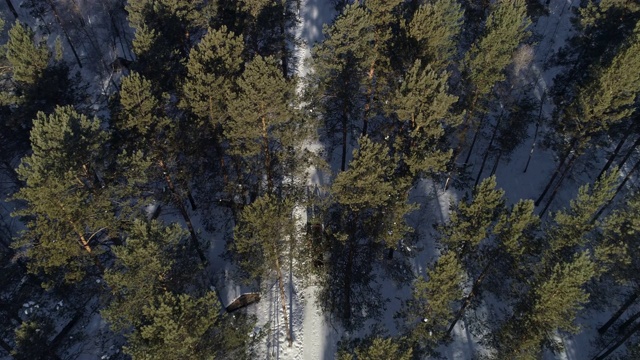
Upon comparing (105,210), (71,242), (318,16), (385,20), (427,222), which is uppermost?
(318,16)

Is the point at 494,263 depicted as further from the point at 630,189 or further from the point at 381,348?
the point at 630,189

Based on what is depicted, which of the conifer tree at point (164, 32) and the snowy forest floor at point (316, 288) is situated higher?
the conifer tree at point (164, 32)

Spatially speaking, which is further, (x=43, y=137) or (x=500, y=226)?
(x=500, y=226)

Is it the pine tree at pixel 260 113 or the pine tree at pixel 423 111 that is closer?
the pine tree at pixel 260 113

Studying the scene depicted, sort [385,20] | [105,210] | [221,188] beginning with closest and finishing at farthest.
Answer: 1. [105,210]
2. [385,20]
3. [221,188]

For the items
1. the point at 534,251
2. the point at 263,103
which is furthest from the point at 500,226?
the point at 263,103

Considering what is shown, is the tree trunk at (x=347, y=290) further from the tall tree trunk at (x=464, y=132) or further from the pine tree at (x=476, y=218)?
the tall tree trunk at (x=464, y=132)

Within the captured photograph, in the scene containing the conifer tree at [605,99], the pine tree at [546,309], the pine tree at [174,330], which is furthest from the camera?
the conifer tree at [605,99]

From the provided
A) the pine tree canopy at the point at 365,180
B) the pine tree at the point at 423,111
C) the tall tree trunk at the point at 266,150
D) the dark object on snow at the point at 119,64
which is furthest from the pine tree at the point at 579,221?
the dark object on snow at the point at 119,64
